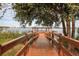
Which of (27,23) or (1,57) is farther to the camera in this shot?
(27,23)

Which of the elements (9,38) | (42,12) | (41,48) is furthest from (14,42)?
(42,12)

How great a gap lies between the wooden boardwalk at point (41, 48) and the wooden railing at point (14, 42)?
3.2 inches

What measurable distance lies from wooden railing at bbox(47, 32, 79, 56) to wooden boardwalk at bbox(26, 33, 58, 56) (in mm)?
48

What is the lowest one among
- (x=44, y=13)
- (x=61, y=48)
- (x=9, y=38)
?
(x=61, y=48)

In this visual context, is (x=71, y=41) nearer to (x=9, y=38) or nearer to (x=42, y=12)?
(x=42, y=12)

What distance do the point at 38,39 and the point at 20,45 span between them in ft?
0.59

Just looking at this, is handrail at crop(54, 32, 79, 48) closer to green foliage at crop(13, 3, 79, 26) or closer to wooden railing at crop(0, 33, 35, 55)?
green foliage at crop(13, 3, 79, 26)

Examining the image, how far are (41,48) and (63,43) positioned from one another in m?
0.20

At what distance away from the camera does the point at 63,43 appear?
232 centimetres

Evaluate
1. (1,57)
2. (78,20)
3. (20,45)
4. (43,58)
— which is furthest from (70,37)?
(1,57)

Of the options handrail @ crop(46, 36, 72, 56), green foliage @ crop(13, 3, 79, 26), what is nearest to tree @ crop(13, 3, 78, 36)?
green foliage @ crop(13, 3, 79, 26)

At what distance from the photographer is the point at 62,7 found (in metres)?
2.31

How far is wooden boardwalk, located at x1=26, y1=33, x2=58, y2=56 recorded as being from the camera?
7.50ft

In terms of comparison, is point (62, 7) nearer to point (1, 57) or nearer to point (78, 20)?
point (78, 20)
